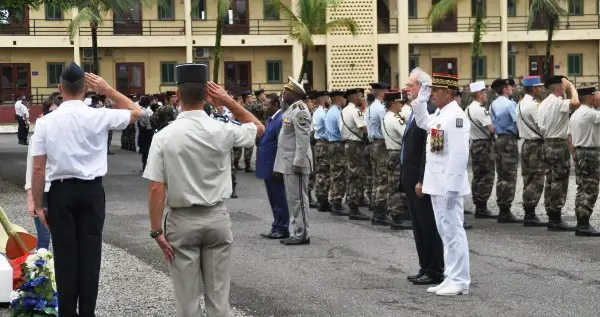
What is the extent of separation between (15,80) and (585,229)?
46.8m

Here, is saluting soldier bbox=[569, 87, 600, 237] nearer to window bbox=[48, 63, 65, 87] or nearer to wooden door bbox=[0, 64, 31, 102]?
window bbox=[48, 63, 65, 87]

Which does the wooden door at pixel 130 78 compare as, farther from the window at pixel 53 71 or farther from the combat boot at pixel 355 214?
the combat boot at pixel 355 214

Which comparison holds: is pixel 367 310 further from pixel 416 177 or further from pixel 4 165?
pixel 4 165

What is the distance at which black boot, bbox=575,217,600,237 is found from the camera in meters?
14.0

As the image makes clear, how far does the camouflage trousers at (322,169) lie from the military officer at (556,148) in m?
4.21

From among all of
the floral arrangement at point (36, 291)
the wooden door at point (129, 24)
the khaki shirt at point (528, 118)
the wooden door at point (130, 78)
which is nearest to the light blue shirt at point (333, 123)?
the khaki shirt at point (528, 118)

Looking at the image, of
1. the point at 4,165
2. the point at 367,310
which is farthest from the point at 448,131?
the point at 4,165

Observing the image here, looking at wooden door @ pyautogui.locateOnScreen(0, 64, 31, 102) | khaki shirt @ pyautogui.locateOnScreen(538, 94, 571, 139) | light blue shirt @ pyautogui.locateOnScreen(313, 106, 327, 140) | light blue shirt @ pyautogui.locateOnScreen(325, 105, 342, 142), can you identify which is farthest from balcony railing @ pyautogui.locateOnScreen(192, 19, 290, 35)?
khaki shirt @ pyautogui.locateOnScreen(538, 94, 571, 139)

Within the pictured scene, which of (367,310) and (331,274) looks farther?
(331,274)

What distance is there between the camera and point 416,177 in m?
11.0

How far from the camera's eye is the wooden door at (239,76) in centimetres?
5816

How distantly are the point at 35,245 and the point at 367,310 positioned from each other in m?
3.24

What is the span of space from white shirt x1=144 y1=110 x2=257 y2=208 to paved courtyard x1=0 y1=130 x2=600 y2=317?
97.1 inches

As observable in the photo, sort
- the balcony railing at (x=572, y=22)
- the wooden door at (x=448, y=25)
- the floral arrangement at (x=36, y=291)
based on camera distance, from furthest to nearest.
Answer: the balcony railing at (x=572, y=22)
the wooden door at (x=448, y=25)
the floral arrangement at (x=36, y=291)
